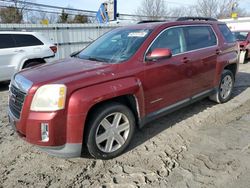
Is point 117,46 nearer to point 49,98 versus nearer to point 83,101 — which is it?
point 83,101

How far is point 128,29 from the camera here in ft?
14.1

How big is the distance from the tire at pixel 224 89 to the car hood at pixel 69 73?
305 cm

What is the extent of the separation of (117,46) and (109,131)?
56.0 inches

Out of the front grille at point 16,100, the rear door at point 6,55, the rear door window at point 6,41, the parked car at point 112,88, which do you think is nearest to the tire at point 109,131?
the parked car at point 112,88

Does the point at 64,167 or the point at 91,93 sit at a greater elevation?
the point at 91,93

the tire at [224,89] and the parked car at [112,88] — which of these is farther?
the tire at [224,89]

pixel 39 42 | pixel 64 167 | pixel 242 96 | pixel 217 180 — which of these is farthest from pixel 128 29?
pixel 39 42

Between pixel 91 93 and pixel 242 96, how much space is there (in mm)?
4681

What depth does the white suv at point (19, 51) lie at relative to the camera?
23.4 ft

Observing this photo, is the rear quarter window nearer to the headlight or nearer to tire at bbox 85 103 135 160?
tire at bbox 85 103 135 160

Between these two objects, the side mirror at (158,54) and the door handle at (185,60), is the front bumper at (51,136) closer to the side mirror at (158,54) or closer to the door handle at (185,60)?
the side mirror at (158,54)

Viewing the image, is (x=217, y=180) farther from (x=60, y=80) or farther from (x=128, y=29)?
(x=128, y=29)

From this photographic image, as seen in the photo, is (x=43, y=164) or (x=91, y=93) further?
(x=43, y=164)

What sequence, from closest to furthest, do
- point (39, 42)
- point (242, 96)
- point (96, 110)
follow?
point (96, 110) → point (242, 96) → point (39, 42)
